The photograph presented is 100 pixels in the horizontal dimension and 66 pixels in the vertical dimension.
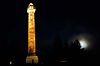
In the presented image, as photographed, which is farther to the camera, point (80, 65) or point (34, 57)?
point (34, 57)

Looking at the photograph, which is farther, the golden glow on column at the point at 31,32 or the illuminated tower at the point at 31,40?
the golden glow on column at the point at 31,32

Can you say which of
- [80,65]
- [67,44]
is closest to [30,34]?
[80,65]

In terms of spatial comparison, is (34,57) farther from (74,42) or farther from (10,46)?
(10,46)

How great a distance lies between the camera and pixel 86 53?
45.2 m

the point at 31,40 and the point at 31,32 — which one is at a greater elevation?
the point at 31,32

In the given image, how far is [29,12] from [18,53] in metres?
21.3

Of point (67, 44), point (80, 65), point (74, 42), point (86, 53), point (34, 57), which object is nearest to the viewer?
point (80, 65)

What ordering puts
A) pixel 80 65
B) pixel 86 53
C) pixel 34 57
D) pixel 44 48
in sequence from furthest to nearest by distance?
pixel 44 48 < pixel 86 53 < pixel 34 57 < pixel 80 65

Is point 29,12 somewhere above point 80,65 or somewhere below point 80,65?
above

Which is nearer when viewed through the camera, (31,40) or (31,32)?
(31,40)

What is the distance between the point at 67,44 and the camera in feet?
173

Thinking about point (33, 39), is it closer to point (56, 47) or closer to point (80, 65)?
point (80, 65)

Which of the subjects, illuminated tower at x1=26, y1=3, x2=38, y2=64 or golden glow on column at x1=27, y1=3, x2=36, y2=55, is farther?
golden glow on column at x1=27, y1=3, x2=36, y2=55

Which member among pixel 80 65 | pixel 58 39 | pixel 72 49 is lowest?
pixel 80 65
